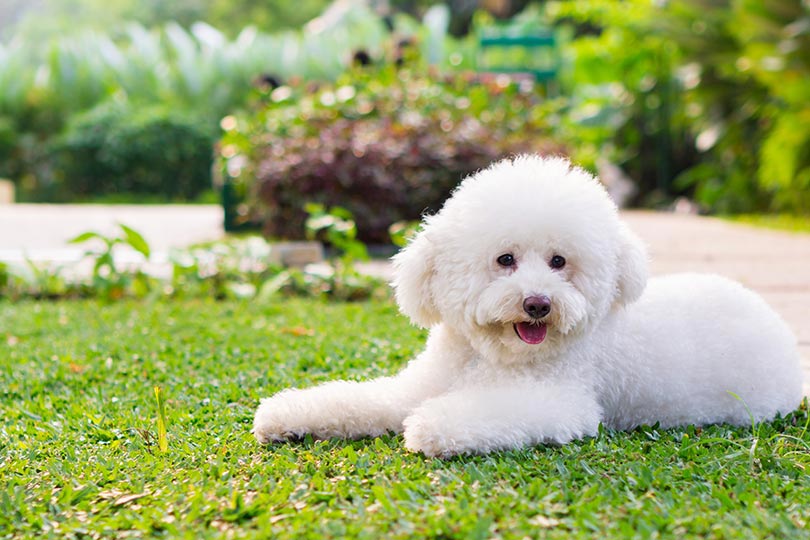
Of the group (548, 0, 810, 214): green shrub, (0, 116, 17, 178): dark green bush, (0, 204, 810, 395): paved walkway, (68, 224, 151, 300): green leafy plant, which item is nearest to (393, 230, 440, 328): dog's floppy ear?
(0, 204, 810, 395): paved walkway

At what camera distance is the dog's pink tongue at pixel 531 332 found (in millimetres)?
2838

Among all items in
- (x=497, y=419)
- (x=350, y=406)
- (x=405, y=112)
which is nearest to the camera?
(x=497, y=419)

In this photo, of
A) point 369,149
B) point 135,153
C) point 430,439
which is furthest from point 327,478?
point 135,153

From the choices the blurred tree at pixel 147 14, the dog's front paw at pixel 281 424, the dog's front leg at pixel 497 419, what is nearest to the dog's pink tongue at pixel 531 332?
the dog's front leg at pixel 497 419

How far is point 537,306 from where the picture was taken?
274 centimetres

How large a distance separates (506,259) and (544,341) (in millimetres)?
252

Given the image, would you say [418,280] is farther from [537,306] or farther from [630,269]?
[630,269]

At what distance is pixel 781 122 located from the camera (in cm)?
1175

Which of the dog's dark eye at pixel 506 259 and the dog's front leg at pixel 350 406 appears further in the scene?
the dog's front leg at pixel 350 406

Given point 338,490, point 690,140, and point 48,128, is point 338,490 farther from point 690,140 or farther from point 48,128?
point 48,128

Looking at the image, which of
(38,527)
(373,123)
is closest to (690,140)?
(373,123)

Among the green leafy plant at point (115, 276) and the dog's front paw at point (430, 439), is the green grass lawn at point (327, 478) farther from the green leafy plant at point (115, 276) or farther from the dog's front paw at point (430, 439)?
→ the green leafy plant at point (115, 276)

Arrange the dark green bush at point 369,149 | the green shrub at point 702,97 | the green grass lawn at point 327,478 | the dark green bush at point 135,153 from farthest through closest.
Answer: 1. the dark green bush at point 135,153
2. the green shrub at point 702,97
3. the dark green bush at point 369,149
4. the green grass lawn at point 327,478

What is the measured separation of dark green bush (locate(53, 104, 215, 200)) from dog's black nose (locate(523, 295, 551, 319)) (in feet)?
52.8
